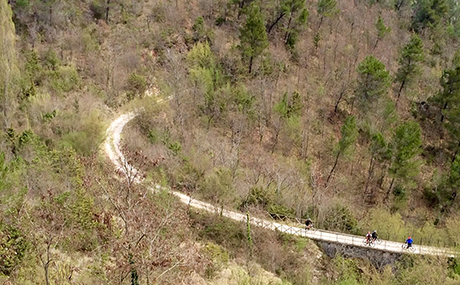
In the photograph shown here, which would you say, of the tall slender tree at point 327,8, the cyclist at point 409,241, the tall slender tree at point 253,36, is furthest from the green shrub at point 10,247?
the tall slender tree at point 327,8

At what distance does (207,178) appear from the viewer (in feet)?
90.3

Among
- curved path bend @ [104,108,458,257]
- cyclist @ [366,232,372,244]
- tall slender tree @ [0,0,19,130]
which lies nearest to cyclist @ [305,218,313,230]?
curved path bend @ [104,108,458,257]

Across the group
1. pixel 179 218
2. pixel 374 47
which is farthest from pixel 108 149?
pixel 374 47

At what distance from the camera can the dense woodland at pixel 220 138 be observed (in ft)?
50.4

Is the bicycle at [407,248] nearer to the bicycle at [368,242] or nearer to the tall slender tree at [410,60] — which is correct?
the bicycle at [368,242]

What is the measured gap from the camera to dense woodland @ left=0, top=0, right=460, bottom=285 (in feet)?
50.4

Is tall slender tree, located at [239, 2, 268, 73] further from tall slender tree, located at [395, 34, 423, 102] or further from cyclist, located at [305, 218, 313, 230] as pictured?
cyclist, located at [305, 218, 313, 230]

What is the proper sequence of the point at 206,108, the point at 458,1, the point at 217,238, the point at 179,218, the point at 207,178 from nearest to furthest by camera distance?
the point at 179,218
the point at 217,238
the point at 207,178
the point at 206,108
the point at 458,1

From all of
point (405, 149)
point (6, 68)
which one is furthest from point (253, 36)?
point (6, 68)

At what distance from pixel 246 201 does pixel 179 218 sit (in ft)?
45.9

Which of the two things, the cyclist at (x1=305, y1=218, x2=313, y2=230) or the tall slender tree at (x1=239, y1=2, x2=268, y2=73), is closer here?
the cyclist at (x1=305, y1=218, x2=313, y2=230)

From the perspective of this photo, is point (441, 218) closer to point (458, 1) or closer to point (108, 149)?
point (108, 149)

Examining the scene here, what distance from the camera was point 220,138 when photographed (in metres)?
38.2

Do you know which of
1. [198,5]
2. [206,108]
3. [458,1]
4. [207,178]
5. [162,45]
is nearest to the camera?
[207,178]
